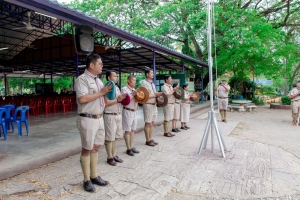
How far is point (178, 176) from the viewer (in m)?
3.44

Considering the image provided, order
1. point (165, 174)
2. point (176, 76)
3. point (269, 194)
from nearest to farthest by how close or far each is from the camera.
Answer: point (269, 194)
point (165, 174)
point (176, 76)

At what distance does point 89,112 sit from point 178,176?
5.51ft

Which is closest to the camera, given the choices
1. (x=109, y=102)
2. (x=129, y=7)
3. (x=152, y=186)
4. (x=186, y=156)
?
(x=152, y=186)

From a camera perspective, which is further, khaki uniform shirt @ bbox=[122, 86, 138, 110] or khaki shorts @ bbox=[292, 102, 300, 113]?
khaki shorts @ bbox=[292, 102, 300, 113]

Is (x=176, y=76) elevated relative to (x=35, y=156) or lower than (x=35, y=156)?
elevated

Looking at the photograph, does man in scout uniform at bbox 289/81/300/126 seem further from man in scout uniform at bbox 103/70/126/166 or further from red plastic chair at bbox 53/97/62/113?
red plastic chair at bbox 53/97/62/113

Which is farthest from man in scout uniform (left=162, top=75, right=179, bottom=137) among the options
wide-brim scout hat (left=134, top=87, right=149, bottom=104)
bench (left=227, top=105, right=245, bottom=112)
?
bench (left=227, top=105, right=245, bottom=112)

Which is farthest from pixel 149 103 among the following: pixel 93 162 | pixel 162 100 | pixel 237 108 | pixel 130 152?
pixel 237 108

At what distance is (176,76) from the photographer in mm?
14195

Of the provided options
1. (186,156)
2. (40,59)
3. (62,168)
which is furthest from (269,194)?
(40,59)

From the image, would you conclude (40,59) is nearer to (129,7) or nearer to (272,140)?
(129,7)

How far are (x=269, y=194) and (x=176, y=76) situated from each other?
458 inches

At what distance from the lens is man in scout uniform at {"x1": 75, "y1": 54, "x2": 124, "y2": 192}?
2.77 meters

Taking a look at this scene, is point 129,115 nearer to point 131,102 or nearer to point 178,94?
point 131,102
